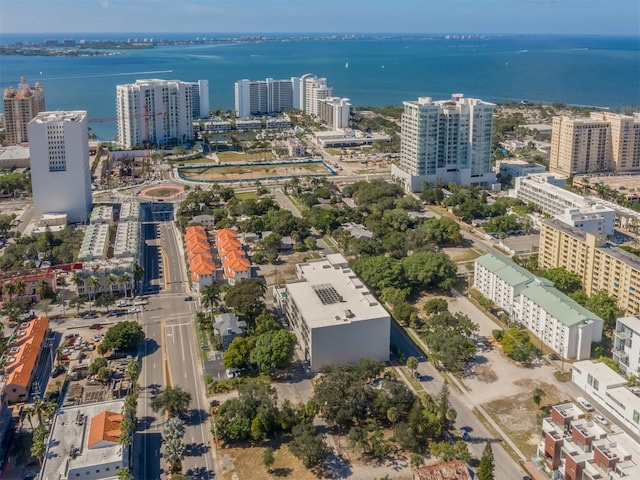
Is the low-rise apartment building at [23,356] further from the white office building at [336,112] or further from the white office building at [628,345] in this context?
the white office building at [336,112]

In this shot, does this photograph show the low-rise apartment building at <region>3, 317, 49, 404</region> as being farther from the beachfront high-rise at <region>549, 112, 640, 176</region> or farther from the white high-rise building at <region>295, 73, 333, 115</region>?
the white high-rise building at <region>295, 73, 333, 115</region>

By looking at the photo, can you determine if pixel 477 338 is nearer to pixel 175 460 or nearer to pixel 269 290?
pixel 269 290

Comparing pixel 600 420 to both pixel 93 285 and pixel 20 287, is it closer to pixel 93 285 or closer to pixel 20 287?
pixel 93 285

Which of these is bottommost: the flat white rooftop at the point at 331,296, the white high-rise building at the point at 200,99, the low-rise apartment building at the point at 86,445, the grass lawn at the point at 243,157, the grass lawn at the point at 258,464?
the grass lawn at the point at 258,464

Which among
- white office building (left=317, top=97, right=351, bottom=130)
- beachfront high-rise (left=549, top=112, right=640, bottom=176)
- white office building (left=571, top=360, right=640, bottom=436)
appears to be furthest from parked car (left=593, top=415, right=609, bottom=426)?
white office building (left=317, top=97, right=351, bottom=130)

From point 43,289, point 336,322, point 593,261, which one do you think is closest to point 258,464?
point 336,322

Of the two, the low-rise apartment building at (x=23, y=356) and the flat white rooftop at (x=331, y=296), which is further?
the flat white rooftop at (x=331, y=296)

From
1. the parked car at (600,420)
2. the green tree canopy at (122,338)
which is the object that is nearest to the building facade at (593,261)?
the parked car at (600,420)

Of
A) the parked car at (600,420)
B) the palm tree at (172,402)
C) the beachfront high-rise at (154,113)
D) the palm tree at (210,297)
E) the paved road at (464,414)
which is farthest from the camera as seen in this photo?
the beachfront high-rise at (154,113)
